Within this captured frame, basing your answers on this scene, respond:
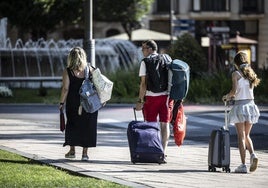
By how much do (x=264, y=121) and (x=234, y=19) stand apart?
46350 mm

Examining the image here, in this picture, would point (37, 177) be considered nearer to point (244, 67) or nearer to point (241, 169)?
point (241, 169)

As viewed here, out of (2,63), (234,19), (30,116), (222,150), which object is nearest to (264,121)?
(30,116)

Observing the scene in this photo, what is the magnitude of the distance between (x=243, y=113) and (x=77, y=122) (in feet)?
8.13

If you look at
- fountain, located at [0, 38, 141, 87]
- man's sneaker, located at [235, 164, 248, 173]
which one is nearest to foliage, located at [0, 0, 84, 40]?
fountain, located at [0, 38, 141, 87]

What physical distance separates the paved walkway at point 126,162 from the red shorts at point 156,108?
692 millimetres

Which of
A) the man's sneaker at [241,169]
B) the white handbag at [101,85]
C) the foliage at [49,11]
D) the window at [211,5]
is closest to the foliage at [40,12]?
the foliage at [49,11]

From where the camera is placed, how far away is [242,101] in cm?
1177

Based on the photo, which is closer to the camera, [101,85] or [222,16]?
[101,85]

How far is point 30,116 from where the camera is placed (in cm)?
2333

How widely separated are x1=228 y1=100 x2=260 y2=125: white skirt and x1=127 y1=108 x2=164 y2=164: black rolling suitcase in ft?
3.59

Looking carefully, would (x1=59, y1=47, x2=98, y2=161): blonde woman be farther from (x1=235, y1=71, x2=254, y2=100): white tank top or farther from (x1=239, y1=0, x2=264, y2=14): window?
(x1=239, y1=0, x2=264, y2=14): window

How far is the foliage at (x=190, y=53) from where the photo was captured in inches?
1213

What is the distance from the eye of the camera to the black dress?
12547 mm

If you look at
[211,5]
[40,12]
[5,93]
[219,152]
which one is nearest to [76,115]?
[219,152]
